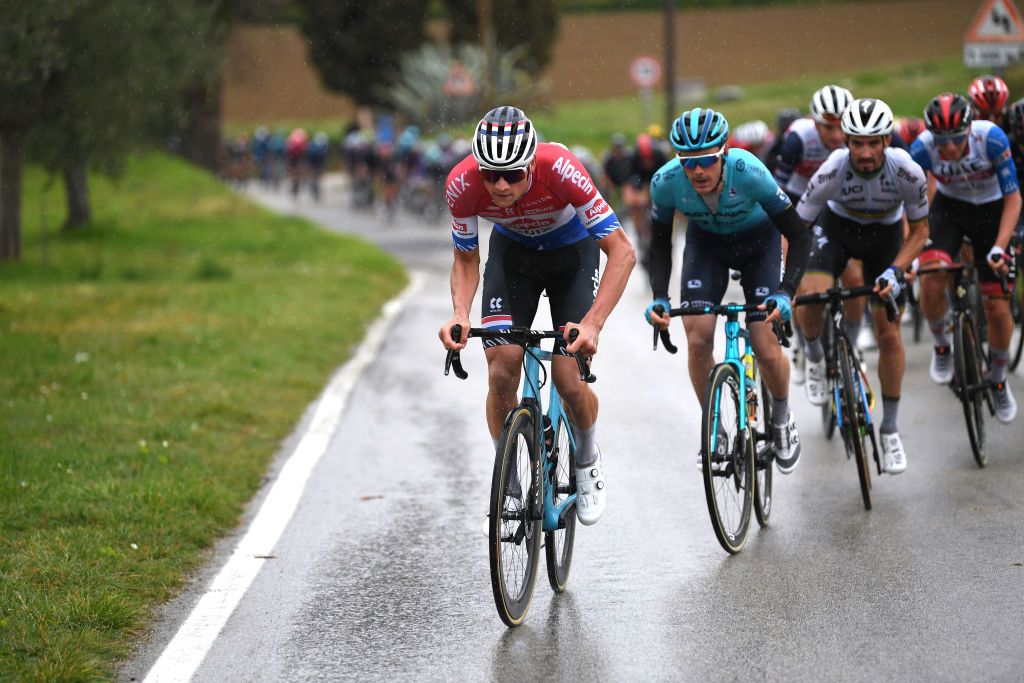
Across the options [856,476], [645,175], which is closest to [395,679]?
[856,476]

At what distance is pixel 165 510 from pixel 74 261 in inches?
693

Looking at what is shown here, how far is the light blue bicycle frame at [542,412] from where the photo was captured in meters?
5.84

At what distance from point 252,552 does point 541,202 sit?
2.22m

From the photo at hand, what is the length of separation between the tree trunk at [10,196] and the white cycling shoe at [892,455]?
49.1ft

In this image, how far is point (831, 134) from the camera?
959cm

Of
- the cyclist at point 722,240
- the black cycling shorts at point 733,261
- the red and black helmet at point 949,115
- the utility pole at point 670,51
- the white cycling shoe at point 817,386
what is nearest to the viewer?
the cyclist at point 722,240

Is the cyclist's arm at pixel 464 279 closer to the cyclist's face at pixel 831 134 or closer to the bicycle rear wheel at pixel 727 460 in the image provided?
the bicycle rear wheel at pixel 727 460

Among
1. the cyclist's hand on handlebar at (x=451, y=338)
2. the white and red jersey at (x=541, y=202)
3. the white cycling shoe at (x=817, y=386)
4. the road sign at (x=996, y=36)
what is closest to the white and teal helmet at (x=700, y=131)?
the white and red jersey at (x=541, y=202)

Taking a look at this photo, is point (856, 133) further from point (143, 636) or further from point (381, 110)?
point (381, 110)

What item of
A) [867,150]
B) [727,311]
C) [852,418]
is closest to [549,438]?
[727,311]

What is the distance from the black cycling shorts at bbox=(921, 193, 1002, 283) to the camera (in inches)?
353

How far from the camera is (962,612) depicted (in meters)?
5.55

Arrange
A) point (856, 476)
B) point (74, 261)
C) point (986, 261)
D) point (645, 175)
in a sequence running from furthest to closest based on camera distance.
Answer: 1. point (74, 261)
2. point (645, 175)
3. point (986, 261)
4. point (856, 476)

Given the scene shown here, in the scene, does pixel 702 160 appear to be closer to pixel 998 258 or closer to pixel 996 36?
pixel 998 258
